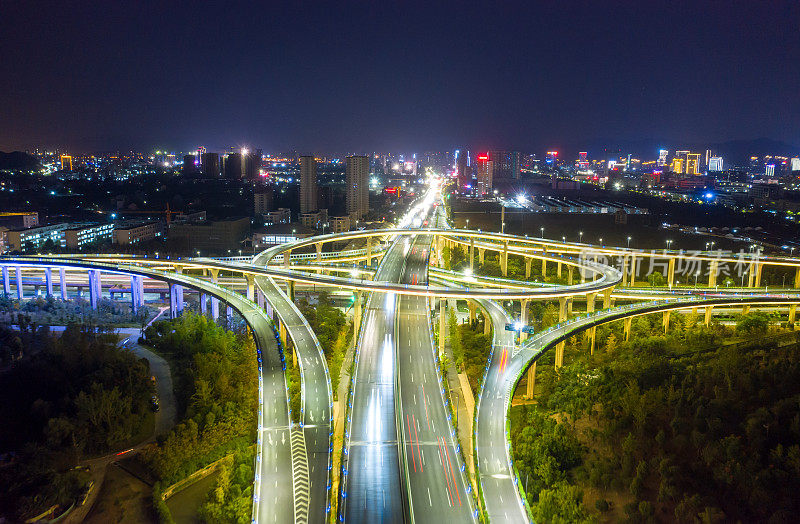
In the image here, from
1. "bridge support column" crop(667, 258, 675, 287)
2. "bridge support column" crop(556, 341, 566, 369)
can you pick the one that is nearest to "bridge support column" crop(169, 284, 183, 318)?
"bridge support column" crop(556, 341, 566, 369)

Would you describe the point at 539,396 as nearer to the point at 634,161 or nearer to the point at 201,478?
the point at 201,478

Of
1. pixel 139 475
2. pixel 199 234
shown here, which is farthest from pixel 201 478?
pixel 199 234

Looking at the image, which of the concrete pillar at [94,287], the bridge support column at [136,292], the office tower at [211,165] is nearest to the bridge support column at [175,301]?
the bridge support column at [136,292]

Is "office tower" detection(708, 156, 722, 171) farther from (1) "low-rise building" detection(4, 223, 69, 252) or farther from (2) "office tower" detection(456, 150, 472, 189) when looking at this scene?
(1) "low-rise building" detection(4, 223, 69, 252)

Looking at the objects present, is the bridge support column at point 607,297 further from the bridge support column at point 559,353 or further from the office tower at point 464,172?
the office tower at point 464,172

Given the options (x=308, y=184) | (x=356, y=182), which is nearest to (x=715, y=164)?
(x=356, y=182)
